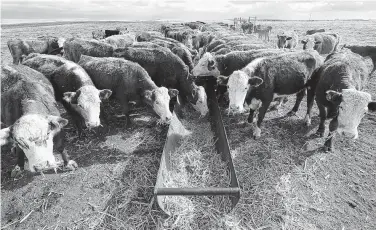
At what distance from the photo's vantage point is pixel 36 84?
200 inches

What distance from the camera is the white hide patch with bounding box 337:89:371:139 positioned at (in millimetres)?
4547

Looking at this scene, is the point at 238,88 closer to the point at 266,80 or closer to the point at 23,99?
the point at 266,80

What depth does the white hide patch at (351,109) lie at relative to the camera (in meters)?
4.55

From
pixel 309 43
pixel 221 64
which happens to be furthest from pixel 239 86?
pixel 309 43

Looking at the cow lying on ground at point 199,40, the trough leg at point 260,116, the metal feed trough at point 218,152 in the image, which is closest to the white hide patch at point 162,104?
the metal feed trough at point 218,152

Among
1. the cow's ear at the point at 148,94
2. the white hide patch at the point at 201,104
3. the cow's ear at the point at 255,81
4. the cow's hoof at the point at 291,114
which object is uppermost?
the cow's ear at the point at 255,81

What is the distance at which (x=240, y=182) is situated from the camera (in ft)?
15.4

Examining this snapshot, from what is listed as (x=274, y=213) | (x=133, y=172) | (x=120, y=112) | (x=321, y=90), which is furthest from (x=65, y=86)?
(x=321, y=90)

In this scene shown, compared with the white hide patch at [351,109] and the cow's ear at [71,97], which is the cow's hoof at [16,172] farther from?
the white hide patch at [351,109]

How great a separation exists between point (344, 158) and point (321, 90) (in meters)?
1.58

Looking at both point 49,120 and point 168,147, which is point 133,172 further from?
point 49,120

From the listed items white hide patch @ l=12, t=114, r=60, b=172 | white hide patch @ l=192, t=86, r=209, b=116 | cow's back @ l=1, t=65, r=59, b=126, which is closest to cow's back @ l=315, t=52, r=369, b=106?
white hide patch @ l=192, t=86, r=209, b=116

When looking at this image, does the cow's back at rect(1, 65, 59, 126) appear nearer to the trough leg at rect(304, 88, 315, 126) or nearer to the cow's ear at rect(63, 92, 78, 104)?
the cow's ear at rect(63, 92, 78, 104)

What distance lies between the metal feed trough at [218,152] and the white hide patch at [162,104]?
21 cm
